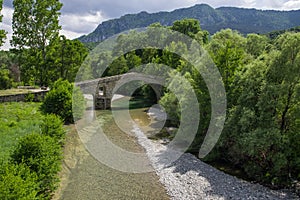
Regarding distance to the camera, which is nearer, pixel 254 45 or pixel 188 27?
pixel 254 45

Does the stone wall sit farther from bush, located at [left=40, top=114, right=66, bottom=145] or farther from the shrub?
bush, located at [left=40, top=114, right=66, bottom=145]

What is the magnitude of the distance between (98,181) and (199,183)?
542 cm

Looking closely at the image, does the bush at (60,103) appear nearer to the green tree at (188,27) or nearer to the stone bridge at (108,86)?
the stone bridge at (108,86)

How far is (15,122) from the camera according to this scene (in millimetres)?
19000

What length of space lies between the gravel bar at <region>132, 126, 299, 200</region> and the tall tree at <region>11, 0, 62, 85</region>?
22.1 meters

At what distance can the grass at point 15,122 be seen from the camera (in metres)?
15.1

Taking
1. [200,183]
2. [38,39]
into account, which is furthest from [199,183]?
[38,39]

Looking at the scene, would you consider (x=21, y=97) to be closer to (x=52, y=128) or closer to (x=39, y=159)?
(x=52, y=128)

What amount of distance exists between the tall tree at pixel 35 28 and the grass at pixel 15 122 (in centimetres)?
880

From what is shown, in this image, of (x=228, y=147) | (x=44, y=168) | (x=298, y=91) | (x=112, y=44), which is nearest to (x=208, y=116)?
(x=228, y=147)

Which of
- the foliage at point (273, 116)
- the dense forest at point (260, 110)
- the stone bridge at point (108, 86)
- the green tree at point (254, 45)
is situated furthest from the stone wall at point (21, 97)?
the green tree at point (254, 45)

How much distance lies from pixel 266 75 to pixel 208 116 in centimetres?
511

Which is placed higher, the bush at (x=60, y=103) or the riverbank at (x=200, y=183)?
the bush at (x=60, y=103)

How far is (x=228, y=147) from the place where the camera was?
15.8 metres
